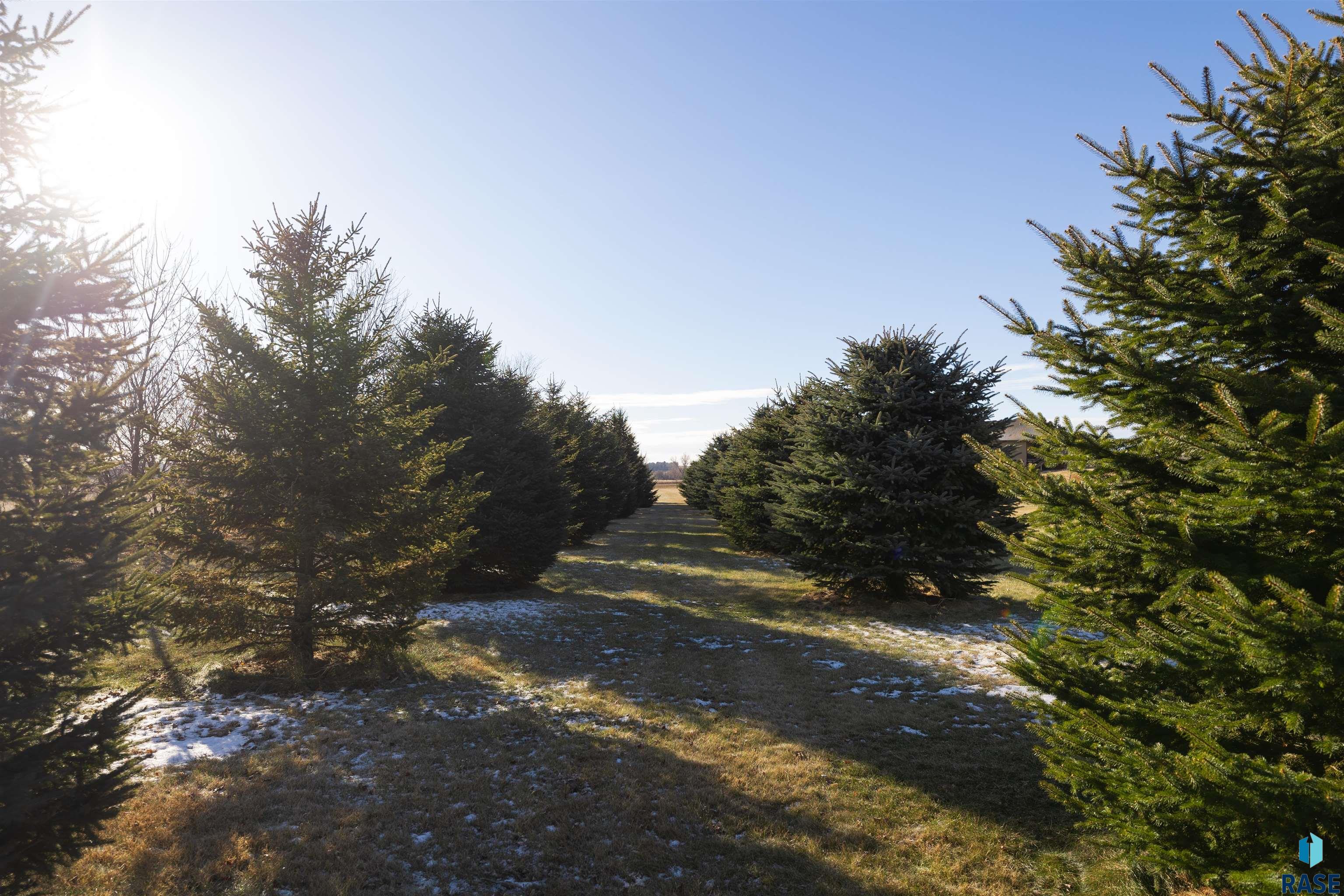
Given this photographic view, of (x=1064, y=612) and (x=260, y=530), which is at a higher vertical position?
(x=260, y=530)

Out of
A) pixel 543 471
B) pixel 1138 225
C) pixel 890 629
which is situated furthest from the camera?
pixel 543 471

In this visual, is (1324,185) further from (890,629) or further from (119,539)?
(890,629)

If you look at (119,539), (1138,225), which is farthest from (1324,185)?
(119,539)

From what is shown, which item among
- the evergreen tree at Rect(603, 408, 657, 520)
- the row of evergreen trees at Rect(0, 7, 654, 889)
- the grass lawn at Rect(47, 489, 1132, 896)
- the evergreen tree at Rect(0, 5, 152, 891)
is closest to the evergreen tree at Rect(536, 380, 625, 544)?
the evergreen tree at Rect(603, 408, 657, 520)

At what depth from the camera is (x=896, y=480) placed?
13.0 m

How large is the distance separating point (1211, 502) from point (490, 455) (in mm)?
14017

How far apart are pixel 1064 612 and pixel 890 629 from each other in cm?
886

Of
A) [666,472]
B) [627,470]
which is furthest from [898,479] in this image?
[666,472]

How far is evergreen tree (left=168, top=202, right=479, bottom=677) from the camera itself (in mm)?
8039

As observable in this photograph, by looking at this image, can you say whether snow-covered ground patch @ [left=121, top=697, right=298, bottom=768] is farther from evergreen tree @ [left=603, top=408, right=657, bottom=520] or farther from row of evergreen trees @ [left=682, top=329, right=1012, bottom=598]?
evergreen tree @ [left=603, top=408, right=657, bottom=520]

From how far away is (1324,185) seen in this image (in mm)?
3537

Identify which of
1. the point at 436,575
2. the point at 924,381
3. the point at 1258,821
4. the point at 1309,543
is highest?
the point at 924,381

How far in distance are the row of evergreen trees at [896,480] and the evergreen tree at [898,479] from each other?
24 millimetres
